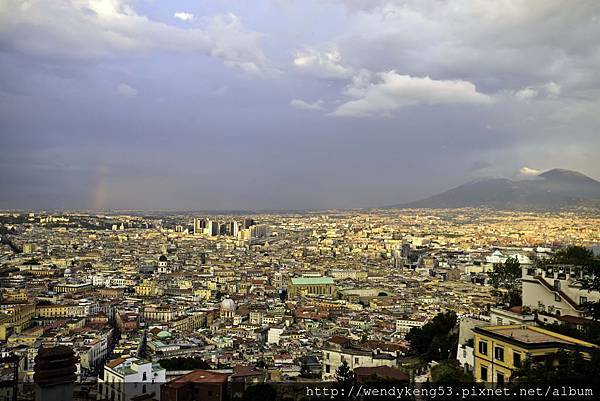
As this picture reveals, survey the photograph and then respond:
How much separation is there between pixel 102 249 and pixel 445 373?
63011 mm

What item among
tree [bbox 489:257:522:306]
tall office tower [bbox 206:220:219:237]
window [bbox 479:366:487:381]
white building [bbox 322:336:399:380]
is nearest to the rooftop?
tree [bbox 489:257:522:306]

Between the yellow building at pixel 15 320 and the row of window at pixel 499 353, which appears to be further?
the yellow building at pixel 15 320

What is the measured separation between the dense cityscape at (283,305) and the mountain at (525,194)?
69.2 feet

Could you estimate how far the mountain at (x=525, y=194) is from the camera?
107 m

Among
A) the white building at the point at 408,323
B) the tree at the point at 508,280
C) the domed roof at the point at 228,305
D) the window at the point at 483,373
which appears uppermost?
the tree at the point at 508,280

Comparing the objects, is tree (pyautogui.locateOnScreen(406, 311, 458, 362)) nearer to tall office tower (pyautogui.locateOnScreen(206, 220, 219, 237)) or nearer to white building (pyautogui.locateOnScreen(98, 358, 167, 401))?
white building (pyautogui.locateOnScreen(98, 358, 167, 401))

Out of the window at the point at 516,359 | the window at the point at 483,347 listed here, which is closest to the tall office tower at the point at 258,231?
the window at the point at 483,347

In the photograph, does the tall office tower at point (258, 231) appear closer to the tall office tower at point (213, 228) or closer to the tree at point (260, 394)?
the tall office tower at point (213, 228)

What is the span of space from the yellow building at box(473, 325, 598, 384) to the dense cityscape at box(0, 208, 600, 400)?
0.02m

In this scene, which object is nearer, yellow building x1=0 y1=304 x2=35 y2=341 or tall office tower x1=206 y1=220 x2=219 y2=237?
yellow building x1=0 y1=304 x2=35 y2=341

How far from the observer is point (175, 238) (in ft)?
284

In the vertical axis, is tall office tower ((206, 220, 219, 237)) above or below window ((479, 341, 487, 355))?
below

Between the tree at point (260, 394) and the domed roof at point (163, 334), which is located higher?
the tree at point (260, 394)

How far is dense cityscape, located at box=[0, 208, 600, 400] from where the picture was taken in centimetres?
966
